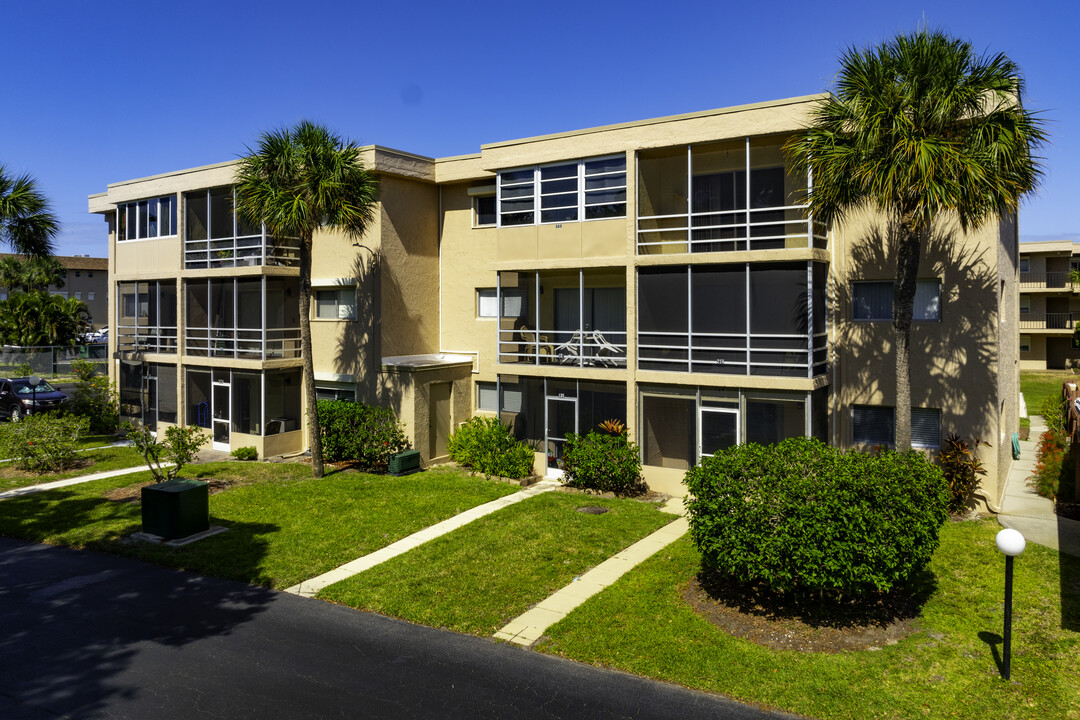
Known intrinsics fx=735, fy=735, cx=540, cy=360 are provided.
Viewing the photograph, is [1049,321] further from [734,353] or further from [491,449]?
[491,449]

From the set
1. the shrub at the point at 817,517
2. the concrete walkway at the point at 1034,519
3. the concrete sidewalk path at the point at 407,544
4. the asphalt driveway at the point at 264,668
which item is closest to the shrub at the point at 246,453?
the concrete sidewalk path at the point at 407,544

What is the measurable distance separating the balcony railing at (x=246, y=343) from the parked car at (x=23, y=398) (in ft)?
26.8

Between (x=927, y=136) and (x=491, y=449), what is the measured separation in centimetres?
1262

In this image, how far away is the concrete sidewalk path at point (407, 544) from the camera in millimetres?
12351

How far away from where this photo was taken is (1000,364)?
635 inches

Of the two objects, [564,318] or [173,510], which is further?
[564,318]

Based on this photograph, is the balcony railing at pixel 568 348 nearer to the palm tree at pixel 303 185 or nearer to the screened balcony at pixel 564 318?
the screened balcony at pixel 564 318

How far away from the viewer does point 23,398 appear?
3019 cm

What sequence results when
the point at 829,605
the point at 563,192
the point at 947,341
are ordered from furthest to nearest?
the point at 563,192, the point at 947,341, the point at 829,605

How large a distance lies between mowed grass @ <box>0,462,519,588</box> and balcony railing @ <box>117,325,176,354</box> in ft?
22.9

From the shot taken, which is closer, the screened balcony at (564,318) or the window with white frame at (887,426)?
the window with white frame at (887,426)

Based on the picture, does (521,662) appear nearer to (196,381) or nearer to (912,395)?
(912,395)

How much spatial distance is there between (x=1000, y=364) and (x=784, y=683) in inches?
432

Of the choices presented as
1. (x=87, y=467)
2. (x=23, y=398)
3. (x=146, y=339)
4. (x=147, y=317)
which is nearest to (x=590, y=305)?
(x=87, y=467)
